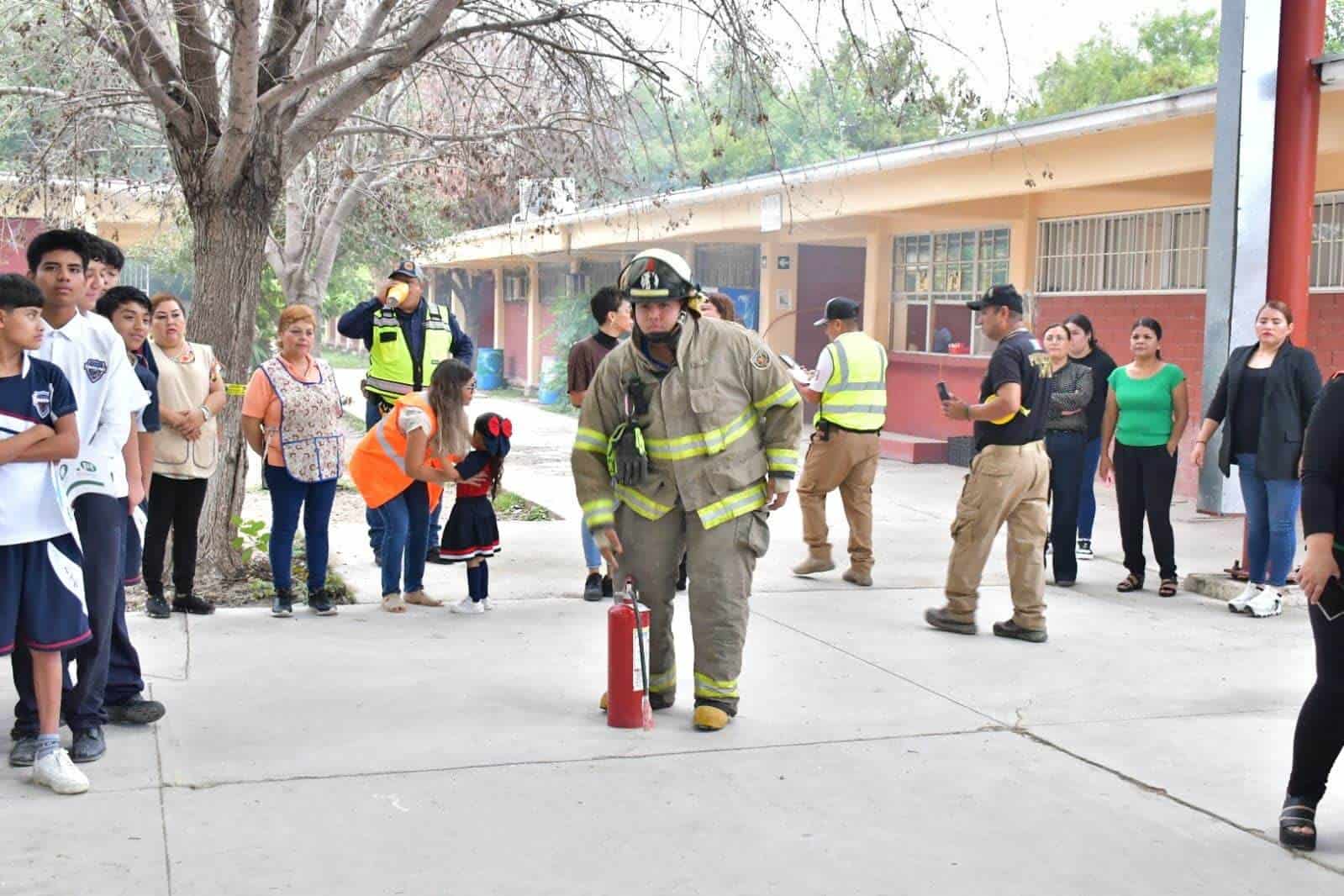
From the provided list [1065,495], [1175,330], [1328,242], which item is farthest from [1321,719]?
[1175,330]

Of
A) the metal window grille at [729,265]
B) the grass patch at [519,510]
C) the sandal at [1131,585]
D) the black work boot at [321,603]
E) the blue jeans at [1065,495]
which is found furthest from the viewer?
the metal window grille at [729,265]

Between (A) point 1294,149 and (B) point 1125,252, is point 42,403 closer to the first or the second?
(A) point 1294,149

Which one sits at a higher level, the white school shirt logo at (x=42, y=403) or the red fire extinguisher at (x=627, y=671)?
the white school shirt logo at (x=42, y=403)

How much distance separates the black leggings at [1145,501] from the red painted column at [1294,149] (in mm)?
1467

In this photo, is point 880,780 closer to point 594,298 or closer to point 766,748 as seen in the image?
point 766,748

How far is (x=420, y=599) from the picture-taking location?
7949 millimetres

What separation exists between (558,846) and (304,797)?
Answer: 3.09 feet

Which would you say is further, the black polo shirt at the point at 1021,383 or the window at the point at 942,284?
the window at the point at 942,284

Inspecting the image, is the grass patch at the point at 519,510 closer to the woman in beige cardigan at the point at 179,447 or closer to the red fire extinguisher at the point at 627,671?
the woman in beige cardigan at the point at 179,447

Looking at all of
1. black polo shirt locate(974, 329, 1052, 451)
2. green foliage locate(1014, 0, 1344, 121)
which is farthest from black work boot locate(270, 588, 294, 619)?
green foliage locate(1014, 0, 1344, 121)

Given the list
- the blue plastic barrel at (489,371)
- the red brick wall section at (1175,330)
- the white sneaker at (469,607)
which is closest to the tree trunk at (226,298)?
the white sneaker at (469,607)

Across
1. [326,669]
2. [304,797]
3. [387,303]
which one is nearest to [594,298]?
[387,303]

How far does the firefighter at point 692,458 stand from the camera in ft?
18.1

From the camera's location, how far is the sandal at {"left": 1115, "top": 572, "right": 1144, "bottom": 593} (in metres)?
8.89
